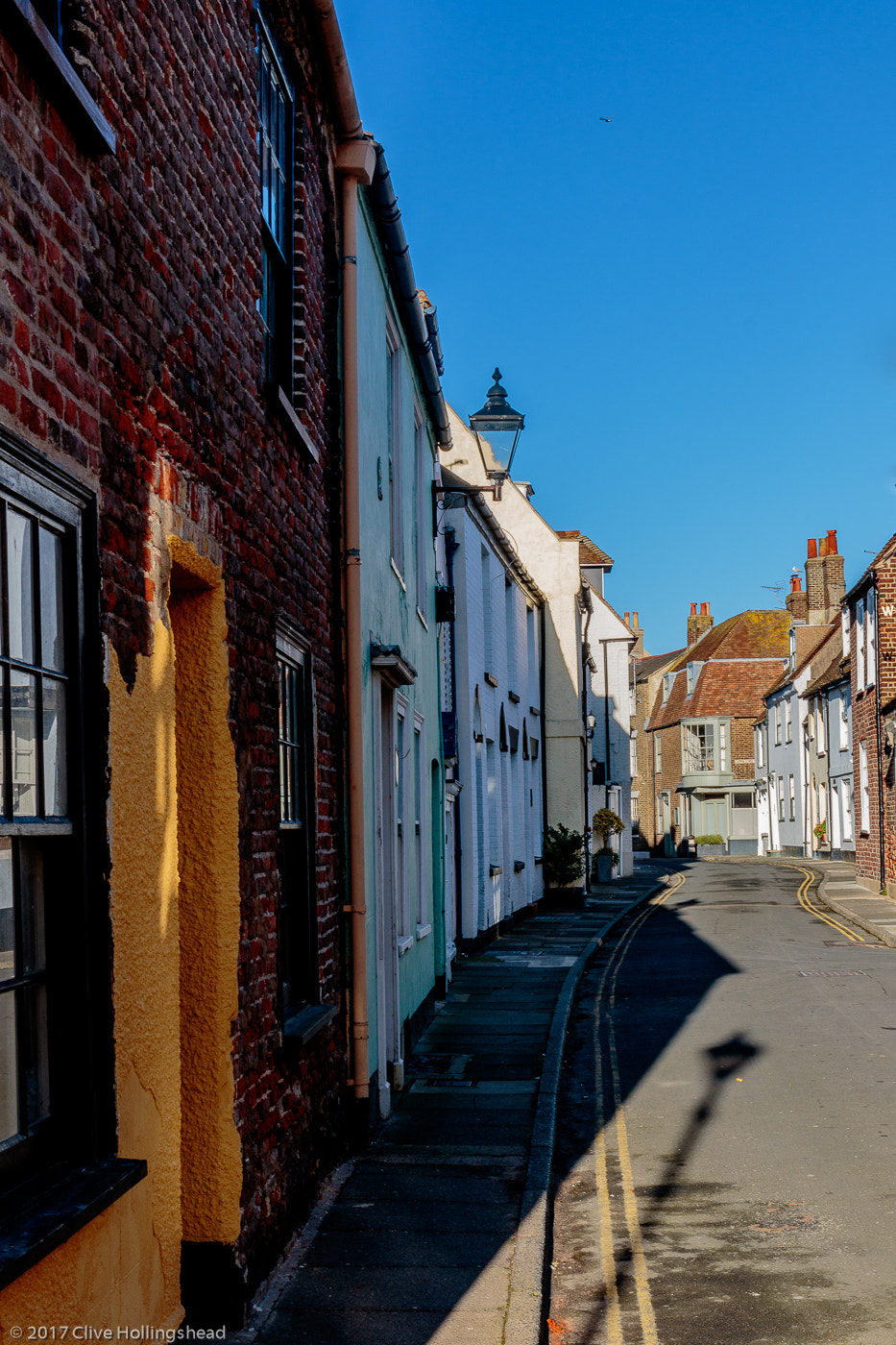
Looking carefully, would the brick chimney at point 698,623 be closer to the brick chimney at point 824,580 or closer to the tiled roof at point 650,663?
the tiled roof at point 650,663

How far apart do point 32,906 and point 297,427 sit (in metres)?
3.98

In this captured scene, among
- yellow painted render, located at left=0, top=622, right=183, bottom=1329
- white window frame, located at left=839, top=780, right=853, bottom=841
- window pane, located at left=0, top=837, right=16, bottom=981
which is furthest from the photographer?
white window frame, located at left=839, top=780, right=853, bottom=841

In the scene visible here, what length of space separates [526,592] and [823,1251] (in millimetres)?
22293

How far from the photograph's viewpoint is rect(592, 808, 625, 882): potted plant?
38781 mm

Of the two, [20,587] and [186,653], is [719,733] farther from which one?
[20,587]

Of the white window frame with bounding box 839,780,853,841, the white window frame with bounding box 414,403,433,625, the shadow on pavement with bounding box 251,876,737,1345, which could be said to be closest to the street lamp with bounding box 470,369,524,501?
the white window frame with bounding box 414,403,433,625

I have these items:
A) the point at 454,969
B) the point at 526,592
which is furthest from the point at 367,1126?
the point at 526,592

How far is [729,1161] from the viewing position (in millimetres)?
8430

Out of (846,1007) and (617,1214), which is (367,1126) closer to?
(617,1214)

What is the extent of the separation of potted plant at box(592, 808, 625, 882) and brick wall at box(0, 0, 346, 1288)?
31098 mm

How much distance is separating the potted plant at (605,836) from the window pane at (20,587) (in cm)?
3510

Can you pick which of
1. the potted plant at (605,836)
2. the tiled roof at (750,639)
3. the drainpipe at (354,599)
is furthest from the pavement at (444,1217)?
the tiled roof at (750,639)

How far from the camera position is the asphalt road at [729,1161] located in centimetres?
591

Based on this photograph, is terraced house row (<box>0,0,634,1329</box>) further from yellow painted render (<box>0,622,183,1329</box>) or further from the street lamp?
the street lamp
